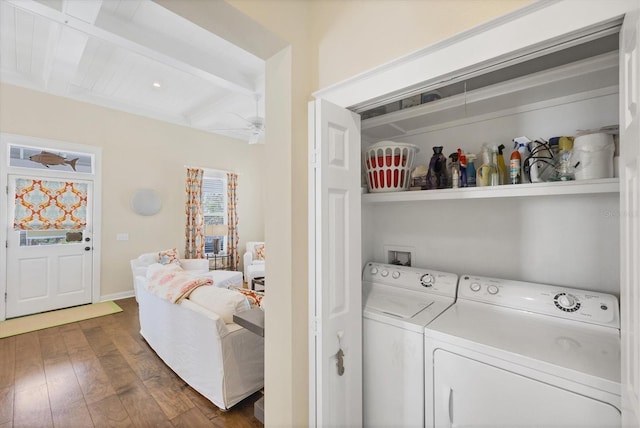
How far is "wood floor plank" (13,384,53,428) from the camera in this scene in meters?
1.86

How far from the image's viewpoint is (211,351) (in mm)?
1990

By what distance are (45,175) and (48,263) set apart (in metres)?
1.24

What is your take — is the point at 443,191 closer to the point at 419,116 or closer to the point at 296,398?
the point at 419,116

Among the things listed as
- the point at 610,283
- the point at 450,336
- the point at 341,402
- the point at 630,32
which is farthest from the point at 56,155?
the point at 610,283

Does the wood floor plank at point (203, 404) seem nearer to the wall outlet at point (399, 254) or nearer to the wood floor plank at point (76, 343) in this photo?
the wood floor plank at point (76, 343)

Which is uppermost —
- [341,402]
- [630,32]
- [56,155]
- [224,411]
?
[56,155]

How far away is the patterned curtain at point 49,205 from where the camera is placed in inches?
150

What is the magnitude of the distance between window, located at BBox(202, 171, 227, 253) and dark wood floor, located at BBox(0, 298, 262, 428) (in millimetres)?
2812

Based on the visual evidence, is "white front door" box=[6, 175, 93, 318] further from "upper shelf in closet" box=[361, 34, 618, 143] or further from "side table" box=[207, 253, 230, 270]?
"upper shelf in closet" box=[361, 34, 618, 143]

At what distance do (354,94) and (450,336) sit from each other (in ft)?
3.78

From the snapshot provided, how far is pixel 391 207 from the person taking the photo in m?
2.12

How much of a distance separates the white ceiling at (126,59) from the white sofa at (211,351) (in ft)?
7.96

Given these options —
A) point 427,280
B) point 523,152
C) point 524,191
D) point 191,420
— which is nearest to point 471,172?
point 523,152

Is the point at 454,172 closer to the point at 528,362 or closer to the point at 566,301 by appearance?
the point at 566,301
